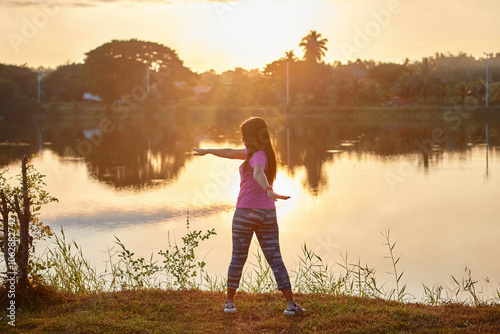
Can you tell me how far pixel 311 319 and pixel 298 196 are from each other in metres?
10.1

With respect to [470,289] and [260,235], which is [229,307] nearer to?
[260,235]

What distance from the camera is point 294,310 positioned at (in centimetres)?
491

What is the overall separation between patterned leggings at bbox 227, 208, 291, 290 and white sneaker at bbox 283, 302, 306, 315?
17 centimetres

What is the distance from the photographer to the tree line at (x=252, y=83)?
56.5 meters

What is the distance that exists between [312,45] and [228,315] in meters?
67.2

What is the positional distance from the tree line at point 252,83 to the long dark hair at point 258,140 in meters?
51.3

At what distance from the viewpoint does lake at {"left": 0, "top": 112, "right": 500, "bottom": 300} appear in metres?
9.32

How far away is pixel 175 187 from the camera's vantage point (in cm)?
1631

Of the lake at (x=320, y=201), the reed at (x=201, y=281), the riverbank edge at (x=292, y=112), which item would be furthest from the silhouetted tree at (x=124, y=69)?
the reed at (x=201, y=281)

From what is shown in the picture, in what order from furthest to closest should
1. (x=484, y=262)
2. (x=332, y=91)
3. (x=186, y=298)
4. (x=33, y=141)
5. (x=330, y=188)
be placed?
(x=332, y=91)
(x=33, y=141)
(x=330, y=188)
(x=484, y=262)
(x=186, y=298)

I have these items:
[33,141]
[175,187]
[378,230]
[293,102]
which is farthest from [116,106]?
[378,230]

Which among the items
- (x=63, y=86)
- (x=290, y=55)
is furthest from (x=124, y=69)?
(x=290, y=55)

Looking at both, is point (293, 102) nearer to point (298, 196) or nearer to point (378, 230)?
point (298, 196)

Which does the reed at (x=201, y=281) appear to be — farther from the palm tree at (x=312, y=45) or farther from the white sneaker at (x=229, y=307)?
the palm tree at (x=312, y=45)
